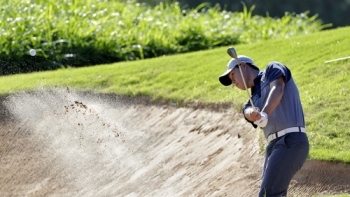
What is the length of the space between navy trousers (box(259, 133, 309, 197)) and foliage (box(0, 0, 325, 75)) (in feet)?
34.8

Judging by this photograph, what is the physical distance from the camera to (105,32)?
2000 centimetres

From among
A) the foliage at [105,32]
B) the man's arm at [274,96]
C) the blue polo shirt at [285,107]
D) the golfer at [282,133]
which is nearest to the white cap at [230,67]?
the golfer at [282,133]

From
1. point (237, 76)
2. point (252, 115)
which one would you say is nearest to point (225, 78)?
point (237, 76)

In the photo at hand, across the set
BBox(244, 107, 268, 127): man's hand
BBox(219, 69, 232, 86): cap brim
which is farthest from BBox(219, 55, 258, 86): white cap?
BBox(244, 107, 268, 127): man's hand

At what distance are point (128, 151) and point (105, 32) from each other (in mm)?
7607

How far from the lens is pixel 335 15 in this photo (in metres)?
32.7

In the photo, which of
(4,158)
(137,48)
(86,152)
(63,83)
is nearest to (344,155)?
(86,152)

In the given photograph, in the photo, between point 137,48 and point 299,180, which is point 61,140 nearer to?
point 299,180

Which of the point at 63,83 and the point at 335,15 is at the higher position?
the point at 63,83

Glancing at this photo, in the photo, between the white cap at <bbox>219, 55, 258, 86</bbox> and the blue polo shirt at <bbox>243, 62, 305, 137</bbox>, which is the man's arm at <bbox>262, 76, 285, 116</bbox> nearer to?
the blue polo shirt at <bbox>243, 62, 305, 137</bbox>

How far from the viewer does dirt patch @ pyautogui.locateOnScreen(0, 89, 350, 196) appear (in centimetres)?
1021

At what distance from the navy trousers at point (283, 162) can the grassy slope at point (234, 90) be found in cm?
251

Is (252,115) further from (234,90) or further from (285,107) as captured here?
(234,90)

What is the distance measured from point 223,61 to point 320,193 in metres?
6.63
